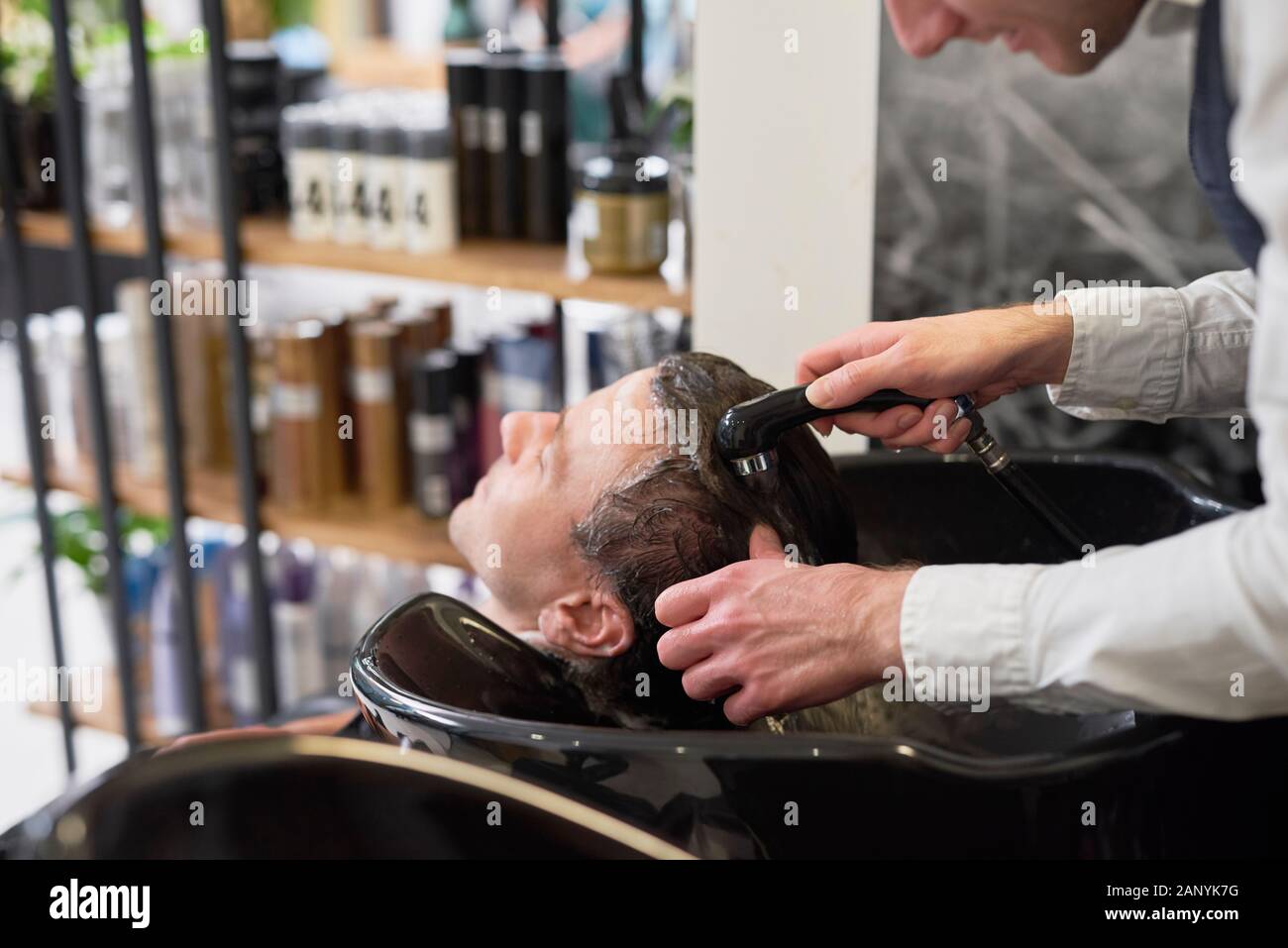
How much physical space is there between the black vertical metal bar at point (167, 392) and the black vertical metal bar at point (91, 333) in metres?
0.10

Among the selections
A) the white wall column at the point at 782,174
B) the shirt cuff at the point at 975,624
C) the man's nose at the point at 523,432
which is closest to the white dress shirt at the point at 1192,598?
the shirt cuff at the point at 975,624

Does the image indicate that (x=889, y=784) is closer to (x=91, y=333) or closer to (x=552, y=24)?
(x=552, y=24)

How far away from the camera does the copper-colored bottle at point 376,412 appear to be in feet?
7.13

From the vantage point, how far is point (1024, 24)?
1.11m

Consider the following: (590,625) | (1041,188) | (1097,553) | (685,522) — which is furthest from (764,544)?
(1041,188)

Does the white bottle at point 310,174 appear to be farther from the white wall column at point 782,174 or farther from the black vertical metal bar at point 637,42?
the white wall column at point 782,174

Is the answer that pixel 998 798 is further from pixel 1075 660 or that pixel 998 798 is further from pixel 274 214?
pixel 274 214

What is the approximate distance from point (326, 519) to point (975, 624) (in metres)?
1.55

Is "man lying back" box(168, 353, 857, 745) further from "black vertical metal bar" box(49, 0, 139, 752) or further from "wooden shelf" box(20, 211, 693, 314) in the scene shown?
"black vertical metal bar" box(49, 0, 139, 752)

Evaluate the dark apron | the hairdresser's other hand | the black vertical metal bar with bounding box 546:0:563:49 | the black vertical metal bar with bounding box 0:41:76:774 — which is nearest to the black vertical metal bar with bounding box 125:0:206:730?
the black vertical metal bar with bounding box 0:41:76:774

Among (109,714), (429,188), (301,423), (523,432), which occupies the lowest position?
(109,714)

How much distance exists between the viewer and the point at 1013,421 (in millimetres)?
1759

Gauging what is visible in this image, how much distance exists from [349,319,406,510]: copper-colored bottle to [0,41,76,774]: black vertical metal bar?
580mm
